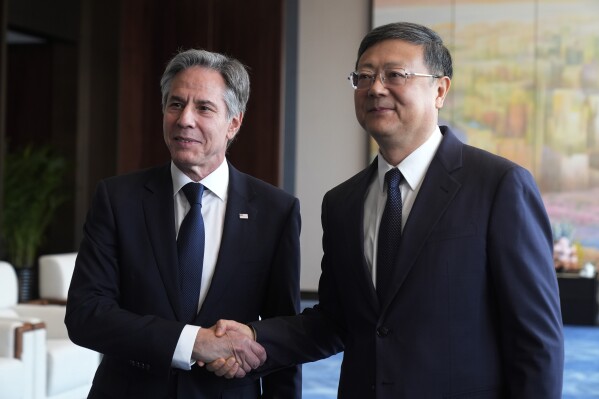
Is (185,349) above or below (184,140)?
below

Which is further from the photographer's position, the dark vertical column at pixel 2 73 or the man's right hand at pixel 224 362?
the dark vertical column at pixel 2 73

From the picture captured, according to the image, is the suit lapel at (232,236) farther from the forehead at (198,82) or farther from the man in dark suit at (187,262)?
the forehead at (198,82)

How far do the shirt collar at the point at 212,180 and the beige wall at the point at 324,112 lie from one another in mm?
9195

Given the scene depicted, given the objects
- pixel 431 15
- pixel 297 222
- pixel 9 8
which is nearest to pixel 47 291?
pixel 9 8

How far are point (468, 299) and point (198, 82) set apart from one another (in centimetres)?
95

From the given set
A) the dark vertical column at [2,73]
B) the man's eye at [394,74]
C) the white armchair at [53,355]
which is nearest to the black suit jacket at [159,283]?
the man's eye at [394,74]

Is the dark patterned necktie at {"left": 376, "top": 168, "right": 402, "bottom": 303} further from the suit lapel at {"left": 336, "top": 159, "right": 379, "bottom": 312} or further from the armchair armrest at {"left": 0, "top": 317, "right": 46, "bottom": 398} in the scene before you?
the armchair armrest at {"left": 0, "top": 317, "right": 46, "bottom": 398}

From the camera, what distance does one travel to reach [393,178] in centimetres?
200

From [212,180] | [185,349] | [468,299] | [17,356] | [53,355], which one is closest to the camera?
[468,299]

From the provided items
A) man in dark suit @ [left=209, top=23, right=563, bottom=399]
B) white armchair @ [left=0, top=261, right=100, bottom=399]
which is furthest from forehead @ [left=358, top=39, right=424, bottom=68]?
white armchair @ [left=0, top=261, right=100, bottom=399]

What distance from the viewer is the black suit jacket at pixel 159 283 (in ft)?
7.00

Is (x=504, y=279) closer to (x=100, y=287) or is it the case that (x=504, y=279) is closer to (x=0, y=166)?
(x=100, y=287)

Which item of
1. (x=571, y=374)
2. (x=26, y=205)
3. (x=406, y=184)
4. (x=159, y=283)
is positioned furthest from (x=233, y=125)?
(x=26, y=205)

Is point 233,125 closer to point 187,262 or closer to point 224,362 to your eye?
point 187,262
